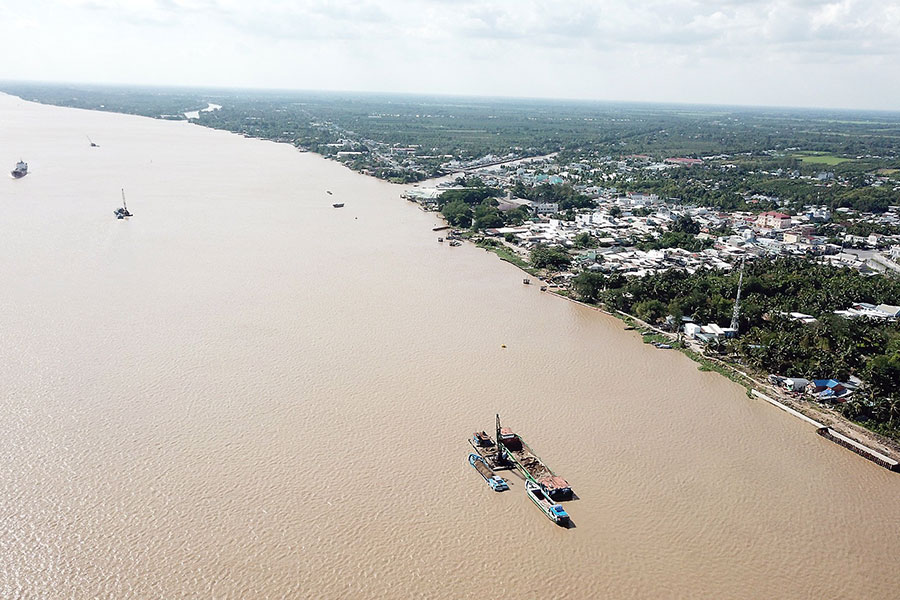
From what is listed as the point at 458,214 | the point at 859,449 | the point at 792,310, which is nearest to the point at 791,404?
the point at 859,449

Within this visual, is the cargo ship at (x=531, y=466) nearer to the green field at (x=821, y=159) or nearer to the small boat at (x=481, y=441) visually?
the small boat at (x=481, y=441)

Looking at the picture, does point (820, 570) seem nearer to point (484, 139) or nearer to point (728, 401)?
point (728, 401)

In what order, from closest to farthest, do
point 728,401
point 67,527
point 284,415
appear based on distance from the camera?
point 67,527, point 284,415, point 728,401

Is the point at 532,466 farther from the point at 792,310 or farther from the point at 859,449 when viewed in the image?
the point at 792,310

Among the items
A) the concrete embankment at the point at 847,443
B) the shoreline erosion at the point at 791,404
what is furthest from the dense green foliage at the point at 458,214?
the concrete embankment at the point at 847,443

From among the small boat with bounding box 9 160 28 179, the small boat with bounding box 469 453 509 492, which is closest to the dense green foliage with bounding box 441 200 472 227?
the small boat with bounding box 469 453 509 492

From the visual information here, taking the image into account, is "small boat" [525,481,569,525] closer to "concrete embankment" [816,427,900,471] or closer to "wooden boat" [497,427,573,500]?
"wooden boat" [497,427,573,500]

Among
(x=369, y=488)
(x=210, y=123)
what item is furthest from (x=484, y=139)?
(x=369, y=488)

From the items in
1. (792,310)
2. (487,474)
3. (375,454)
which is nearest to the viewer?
(487,474)
